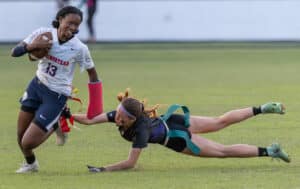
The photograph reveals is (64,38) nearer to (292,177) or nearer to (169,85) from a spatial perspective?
(292,177)

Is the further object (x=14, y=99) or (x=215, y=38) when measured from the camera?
(x=215, y=38)

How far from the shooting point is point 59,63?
37.3ft

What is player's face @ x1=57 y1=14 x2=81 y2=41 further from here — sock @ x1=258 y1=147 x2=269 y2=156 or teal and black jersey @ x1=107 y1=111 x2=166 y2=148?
sock @ x1=258 y1=147 x2=269 y2=156

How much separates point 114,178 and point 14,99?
31.8 ft

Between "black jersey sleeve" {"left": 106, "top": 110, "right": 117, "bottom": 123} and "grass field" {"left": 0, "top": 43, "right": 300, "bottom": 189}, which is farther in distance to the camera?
"black jersey sleeve" {"left": 106, "top": 110, "right": 117, "bottom": 123}

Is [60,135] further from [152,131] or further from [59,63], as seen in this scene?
[152,131]

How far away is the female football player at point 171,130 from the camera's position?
11188 mm

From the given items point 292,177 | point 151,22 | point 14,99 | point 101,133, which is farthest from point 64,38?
point 151,22

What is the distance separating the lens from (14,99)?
20188mm

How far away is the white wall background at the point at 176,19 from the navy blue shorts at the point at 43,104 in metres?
25.8

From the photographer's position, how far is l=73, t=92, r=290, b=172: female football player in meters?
11.2

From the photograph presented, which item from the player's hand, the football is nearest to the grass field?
the player's hand

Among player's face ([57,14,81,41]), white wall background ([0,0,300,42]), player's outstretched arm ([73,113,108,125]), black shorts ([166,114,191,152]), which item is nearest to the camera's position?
A: player's face ([57,14,81,41])

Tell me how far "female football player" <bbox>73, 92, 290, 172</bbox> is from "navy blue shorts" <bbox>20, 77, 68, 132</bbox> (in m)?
0.53
